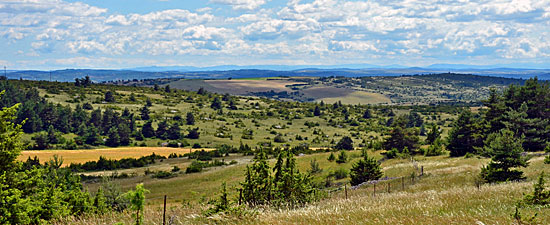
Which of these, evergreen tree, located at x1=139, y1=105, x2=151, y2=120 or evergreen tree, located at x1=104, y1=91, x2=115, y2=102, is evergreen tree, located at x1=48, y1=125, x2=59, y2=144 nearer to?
evergreen tree, located at x1=139, y1=105, x2=151, y2=120

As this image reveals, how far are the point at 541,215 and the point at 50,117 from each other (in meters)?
103

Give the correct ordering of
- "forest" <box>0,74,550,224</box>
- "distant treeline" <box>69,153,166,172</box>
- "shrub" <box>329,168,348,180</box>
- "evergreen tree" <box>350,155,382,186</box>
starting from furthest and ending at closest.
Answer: "distant treeline" <box>69,153,166,172</box>
"shrub" <box>329,168,348,180</box>
"evergreen tree" <box>350,155,382,186</box>
"forest" <box>0,74,550,224</box>

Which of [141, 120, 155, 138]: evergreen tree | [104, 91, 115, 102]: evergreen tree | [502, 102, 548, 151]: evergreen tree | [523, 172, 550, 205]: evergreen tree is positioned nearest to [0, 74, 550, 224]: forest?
[523, 172, 550, 205]: evergreen tree

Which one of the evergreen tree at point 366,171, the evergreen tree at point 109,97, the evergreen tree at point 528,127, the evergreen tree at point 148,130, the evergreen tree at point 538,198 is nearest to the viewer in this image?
the evergreen tree at point 538,198

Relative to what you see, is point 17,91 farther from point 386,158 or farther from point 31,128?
point 386,158

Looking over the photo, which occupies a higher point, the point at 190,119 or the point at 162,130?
the point at 190,119

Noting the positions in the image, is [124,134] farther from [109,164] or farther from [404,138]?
[404,138]

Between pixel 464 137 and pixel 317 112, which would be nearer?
pixel 464 137

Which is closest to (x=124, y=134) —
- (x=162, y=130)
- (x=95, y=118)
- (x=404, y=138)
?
(x=162, y=130)

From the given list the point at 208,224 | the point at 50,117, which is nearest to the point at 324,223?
the point at 208,224

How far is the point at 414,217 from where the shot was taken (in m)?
8.72

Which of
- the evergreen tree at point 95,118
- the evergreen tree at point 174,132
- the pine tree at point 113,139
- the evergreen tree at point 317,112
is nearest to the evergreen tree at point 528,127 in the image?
the evergreen tree at point 174,132

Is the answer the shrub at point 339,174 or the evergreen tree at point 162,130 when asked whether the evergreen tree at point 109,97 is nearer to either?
the evergreen tree at point 162,130

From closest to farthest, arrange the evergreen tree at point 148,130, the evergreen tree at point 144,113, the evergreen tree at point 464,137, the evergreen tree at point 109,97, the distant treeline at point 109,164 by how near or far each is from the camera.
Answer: the evergreen tree at point 464,137
the distant treeline at point 109,164
the evergreen tree at point 148,130
the evergreen tree at point 144,113
the evergreen tree at point 109,97
